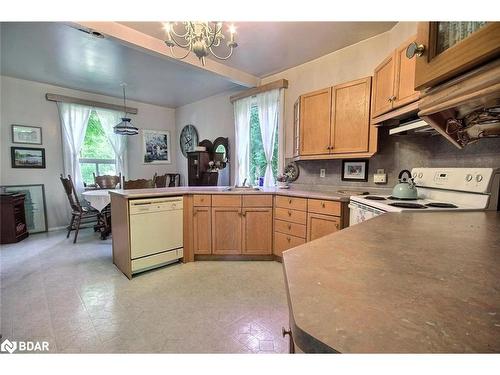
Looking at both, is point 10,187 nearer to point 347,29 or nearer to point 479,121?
point 347,29

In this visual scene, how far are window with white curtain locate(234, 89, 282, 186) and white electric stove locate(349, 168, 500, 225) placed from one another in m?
1.83

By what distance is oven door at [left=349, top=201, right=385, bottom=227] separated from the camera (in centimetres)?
176

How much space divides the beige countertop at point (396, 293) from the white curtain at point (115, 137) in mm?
5252

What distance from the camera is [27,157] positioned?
4027 millimetres

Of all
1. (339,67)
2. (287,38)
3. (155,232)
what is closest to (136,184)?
(155,232)

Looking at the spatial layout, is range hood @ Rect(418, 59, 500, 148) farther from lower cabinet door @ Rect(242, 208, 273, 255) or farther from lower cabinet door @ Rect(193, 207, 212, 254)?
lower cabinet door @ Rect(193, 207, 212, 254)

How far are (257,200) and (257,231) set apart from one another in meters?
0.39

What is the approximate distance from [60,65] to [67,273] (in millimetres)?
2923

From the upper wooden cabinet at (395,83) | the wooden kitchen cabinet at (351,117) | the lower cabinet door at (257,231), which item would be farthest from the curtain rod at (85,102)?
the upper wooden cabinet at (395,83)

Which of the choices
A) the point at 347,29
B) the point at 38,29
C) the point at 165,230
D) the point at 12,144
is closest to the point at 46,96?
the point at 12,144

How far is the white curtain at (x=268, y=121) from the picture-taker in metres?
3.61

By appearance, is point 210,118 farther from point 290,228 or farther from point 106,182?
point 290,228

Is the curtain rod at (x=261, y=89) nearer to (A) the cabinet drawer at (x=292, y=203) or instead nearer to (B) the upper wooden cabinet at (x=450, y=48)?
(A) the cabinet drawer at (x=292, y=203)

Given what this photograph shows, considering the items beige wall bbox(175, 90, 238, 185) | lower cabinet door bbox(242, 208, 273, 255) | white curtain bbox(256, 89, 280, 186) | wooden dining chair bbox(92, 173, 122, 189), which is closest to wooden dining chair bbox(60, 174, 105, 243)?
wooden dining chair bbox(92, 173, 122, 189)
